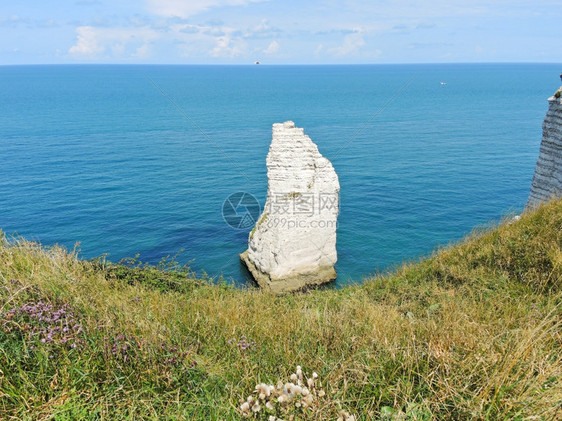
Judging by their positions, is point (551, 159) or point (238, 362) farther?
point (551, 159)

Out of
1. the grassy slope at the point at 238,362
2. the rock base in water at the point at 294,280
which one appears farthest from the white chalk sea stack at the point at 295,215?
the grassy slope at the point at 238,362

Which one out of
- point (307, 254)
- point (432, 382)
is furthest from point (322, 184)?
point (432, 382)

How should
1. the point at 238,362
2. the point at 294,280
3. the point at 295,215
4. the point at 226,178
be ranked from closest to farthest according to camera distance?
1. the point at 238,362
2. the point at 295,215
3. the point at 294,280
4. the point at 226,178

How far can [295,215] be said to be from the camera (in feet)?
67.6

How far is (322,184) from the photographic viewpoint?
2052 cm

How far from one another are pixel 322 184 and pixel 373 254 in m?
7.05

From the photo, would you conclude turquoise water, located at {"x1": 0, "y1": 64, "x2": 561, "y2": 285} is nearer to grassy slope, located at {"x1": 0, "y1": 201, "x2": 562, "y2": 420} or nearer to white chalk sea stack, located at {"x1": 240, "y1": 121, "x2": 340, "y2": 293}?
white chalk sea stack, located at {"x1": 240, "y1": 121, "x2": 340, "y2": 293}

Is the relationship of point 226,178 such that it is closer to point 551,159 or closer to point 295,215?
point 295,215

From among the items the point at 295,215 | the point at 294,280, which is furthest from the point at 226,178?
the point at 294,280

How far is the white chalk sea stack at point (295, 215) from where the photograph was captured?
19906 mm

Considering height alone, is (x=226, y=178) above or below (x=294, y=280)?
above

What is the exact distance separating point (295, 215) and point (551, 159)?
41.1 feet

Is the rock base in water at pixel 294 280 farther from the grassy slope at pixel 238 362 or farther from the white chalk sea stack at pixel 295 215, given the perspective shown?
the grassy slope at pixel 238 362

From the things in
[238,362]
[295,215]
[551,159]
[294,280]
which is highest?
[551,159]
